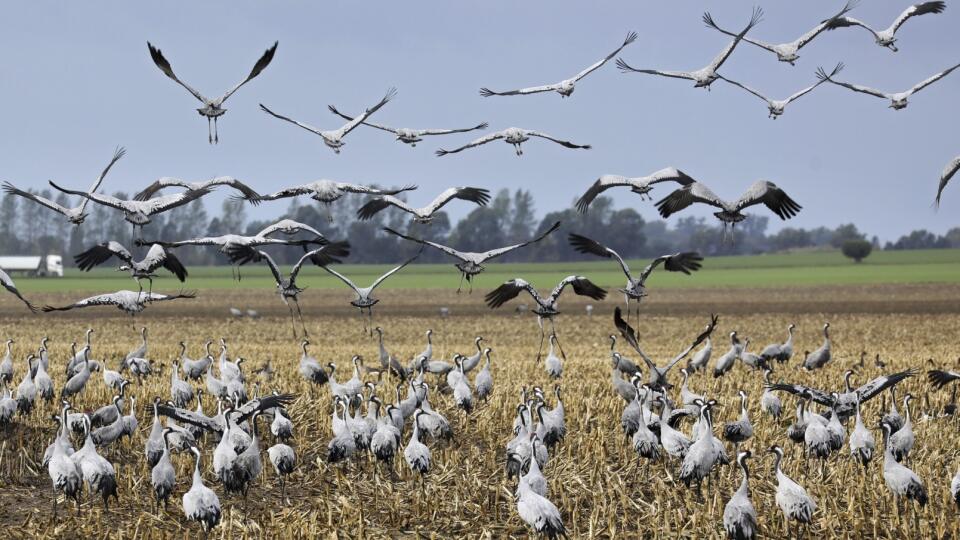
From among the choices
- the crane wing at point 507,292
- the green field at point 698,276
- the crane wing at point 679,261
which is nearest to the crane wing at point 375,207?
the crane wing at point 507,292

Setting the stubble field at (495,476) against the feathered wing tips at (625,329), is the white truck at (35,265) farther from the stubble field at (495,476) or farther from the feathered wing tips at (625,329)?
the feathered wing tips at (625,329)

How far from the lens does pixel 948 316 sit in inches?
1645

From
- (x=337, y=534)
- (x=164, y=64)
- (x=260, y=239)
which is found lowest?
(x=337, y=534)

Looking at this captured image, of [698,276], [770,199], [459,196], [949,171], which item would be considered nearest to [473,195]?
[459,196]

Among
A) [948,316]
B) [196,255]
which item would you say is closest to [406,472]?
[948,316]

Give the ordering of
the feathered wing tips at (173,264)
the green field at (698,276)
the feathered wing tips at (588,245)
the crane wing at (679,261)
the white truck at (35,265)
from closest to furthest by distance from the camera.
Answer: the feathered wing tips at (173,264) < the crane wing at (679,261) < the feathered wing tips at (588,245) < the green field at (698,276) < the white truck at (35,265)

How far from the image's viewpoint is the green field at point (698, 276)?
272 ft

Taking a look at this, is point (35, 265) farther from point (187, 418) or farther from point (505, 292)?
point (187, 418)

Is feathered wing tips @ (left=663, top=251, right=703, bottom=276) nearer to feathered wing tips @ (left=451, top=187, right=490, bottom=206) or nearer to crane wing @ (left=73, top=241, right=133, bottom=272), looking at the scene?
feathered wing tips @ (left=451, top=187, right=490, bottom=206)

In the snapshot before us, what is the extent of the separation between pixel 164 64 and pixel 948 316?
36.7 meters

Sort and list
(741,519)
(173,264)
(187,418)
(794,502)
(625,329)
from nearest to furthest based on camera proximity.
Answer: (741,519)
(794,502)
(187,418)
(625,329)
(173,264)

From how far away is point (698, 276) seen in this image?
3871 inches

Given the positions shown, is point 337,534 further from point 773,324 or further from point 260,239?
point 773,324

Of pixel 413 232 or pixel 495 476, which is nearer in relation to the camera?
pixel 495 476
